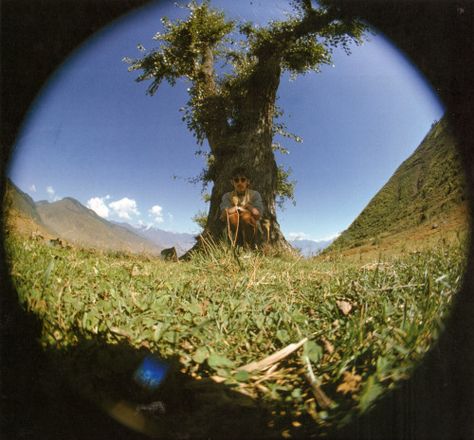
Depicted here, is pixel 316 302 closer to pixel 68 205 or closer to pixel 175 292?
pixel 175 292

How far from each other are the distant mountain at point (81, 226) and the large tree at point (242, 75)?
0.95 meters

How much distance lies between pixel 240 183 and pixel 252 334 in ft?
7.65

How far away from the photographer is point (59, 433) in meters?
0.88

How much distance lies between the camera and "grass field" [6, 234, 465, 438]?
0.89 meters

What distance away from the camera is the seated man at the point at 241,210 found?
3080 mm

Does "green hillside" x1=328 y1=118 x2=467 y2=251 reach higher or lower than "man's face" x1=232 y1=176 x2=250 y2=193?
lower

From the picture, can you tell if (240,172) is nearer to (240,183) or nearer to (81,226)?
(240,183)

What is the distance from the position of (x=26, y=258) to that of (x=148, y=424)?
5.37 feet

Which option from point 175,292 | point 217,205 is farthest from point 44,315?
point 217,205

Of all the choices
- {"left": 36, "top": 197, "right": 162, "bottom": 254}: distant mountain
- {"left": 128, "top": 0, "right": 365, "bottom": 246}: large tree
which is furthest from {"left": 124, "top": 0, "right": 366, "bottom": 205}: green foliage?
{"left": 36, "top": 197, "right": 162, "bottom": 254}: distant mountain

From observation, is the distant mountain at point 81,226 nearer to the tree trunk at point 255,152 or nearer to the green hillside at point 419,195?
the tree trunk at point 255,152

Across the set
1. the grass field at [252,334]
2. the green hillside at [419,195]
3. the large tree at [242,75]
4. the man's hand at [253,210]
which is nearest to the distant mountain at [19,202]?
the grass field at [252,334]

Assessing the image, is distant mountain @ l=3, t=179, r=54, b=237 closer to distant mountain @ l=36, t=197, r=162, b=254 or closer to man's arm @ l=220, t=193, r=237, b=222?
distant mountain @ l=36, t=197, r=162, b=254

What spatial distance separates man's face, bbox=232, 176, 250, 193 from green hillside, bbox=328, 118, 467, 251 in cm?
146
